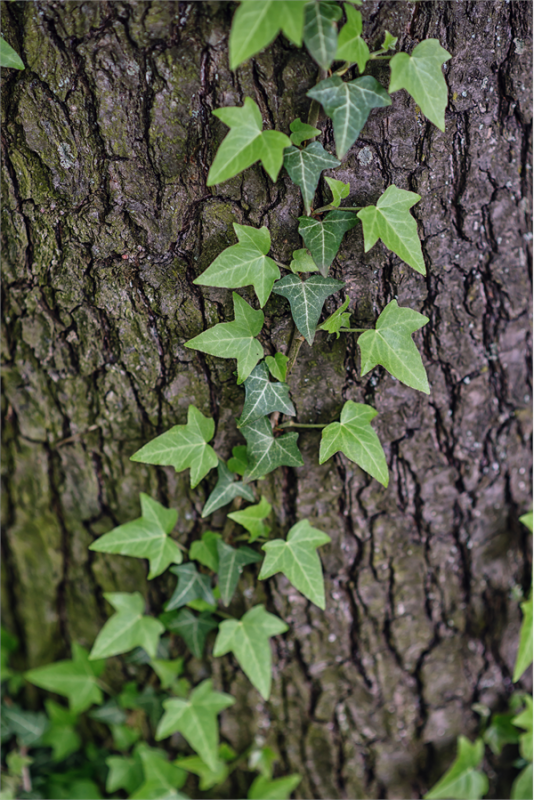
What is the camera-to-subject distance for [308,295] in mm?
854

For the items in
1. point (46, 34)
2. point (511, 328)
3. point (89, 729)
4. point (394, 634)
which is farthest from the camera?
point (89, 729)

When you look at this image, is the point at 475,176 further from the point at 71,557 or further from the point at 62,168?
the point at 71,557

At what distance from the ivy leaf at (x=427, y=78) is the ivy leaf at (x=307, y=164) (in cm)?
14

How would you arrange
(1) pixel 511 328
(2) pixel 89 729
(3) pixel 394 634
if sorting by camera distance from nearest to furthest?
(1) pixel 511 328 < (3) pixel 394 634 < (2) pixel 89 729

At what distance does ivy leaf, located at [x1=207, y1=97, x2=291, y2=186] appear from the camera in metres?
0.74

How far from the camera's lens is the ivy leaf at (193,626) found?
109 cm

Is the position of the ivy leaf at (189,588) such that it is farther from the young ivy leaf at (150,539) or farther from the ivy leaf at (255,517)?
the ivy leaf at (255,517)

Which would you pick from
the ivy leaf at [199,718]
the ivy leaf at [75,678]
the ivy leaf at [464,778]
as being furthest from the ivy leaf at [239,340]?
the ivy leaf at [464,778]

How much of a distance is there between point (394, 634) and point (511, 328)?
2.46 feet

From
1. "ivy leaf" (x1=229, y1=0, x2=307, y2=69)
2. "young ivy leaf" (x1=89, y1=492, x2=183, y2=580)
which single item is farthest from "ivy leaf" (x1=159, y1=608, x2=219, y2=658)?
"ivy leaf" (x1=229, y1=0, x2=307, y2=69)

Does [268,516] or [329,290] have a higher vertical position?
[329,290]

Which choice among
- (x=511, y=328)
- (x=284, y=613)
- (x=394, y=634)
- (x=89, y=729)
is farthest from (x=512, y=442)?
(x=89, y=729)

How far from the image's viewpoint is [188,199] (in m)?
0.86

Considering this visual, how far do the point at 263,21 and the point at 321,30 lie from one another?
0.11 metres
